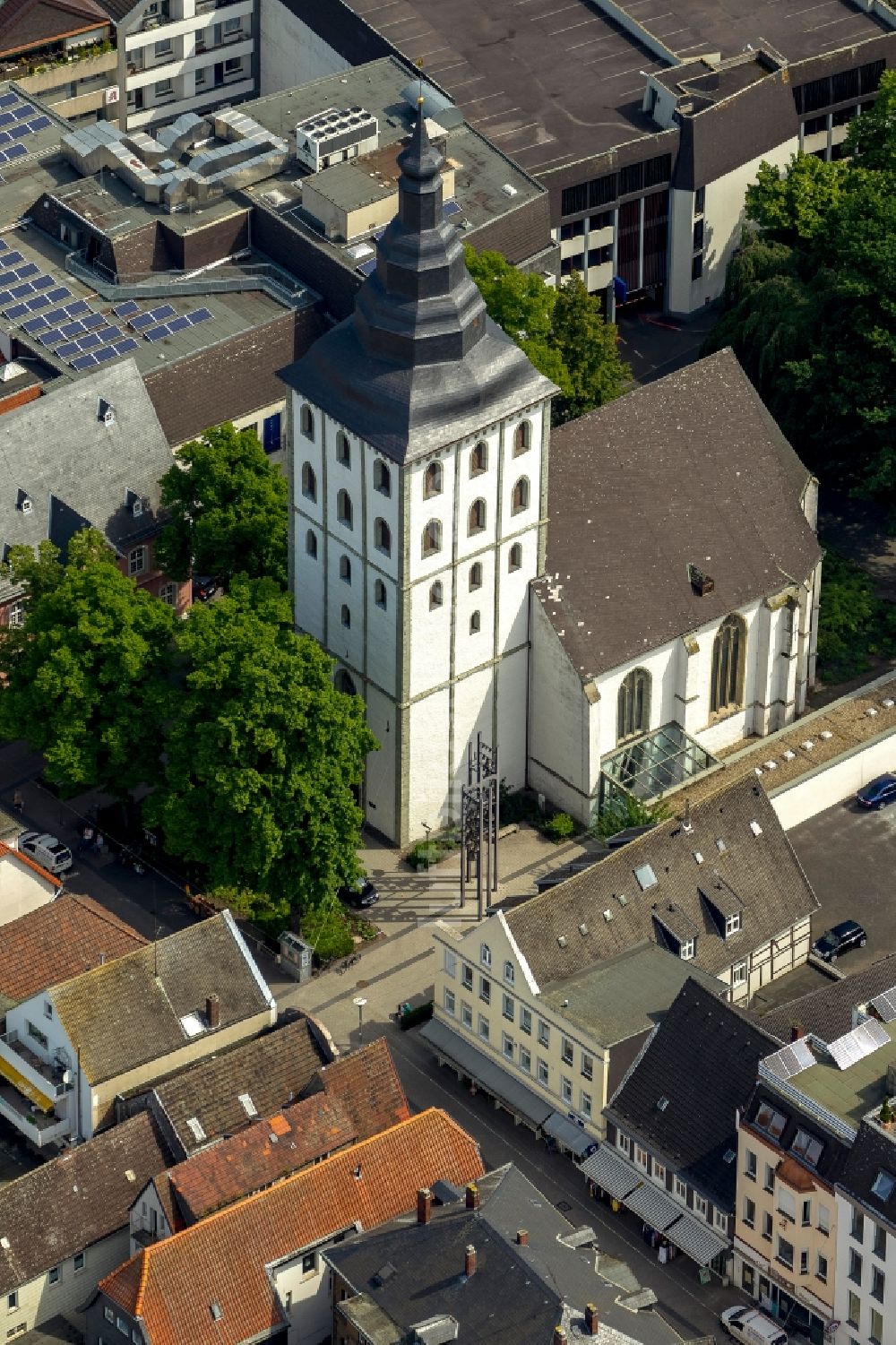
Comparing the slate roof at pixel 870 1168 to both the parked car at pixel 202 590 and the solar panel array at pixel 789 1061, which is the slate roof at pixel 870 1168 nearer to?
the solar panel array at pixel 789 1061

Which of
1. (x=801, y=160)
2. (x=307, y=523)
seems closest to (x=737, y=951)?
(x=307, y=523)

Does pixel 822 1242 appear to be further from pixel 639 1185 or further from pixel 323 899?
pixel 323 899

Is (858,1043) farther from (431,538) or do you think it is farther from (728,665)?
(728,665)

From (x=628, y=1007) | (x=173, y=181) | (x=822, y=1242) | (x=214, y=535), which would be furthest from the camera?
(x=173, y=181)

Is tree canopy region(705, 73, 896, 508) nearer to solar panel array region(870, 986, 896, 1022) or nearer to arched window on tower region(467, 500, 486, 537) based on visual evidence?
arched window on tower region(467, 500, 486, 537)

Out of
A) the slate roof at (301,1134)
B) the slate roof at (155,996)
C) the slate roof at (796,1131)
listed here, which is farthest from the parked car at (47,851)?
the slate roof at (796,1131)

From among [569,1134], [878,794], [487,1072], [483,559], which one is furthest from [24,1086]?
[878,794]
